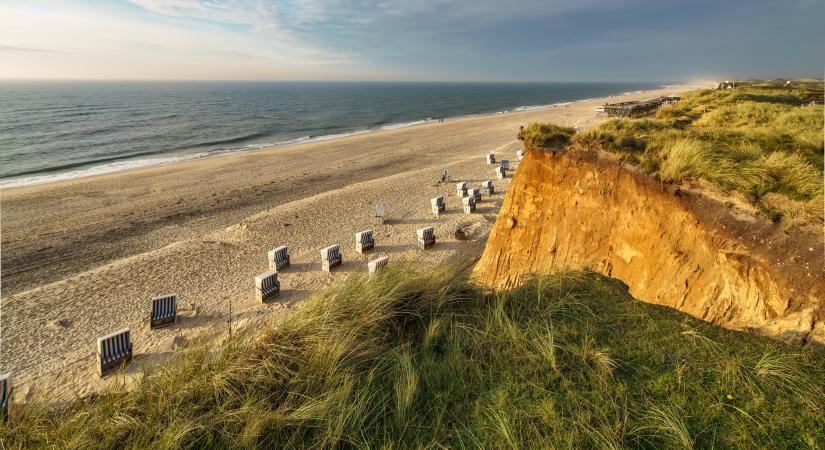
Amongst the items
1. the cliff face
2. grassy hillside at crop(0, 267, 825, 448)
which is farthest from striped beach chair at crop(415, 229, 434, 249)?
grassy hillside at crop(0, 267, 825, 448)

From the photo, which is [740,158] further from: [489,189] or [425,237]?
[489,189]

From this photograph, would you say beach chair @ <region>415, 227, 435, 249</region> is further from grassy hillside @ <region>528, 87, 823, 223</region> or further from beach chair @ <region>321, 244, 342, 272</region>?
grassy hillside @ <region>528, 87, 823, 223</region>

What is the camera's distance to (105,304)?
11.1m

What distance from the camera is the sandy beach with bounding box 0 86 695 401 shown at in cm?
966

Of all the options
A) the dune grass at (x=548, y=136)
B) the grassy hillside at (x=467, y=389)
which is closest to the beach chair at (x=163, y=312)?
the grassy hillside at (x=467, y=389)

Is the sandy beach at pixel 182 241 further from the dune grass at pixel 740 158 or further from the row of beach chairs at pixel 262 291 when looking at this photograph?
the dune grass at pixel 740 158

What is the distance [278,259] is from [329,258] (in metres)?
1.81

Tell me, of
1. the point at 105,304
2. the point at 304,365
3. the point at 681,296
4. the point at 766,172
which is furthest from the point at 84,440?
the point at 105,304

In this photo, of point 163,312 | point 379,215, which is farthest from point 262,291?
point 379,215

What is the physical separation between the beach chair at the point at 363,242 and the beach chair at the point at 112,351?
7.50 metres

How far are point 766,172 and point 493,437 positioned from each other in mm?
5592

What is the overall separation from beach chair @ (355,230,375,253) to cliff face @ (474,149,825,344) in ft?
19.2

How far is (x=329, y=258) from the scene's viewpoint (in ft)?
42.3

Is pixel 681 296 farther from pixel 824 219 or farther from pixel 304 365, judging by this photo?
pixel 304 365
